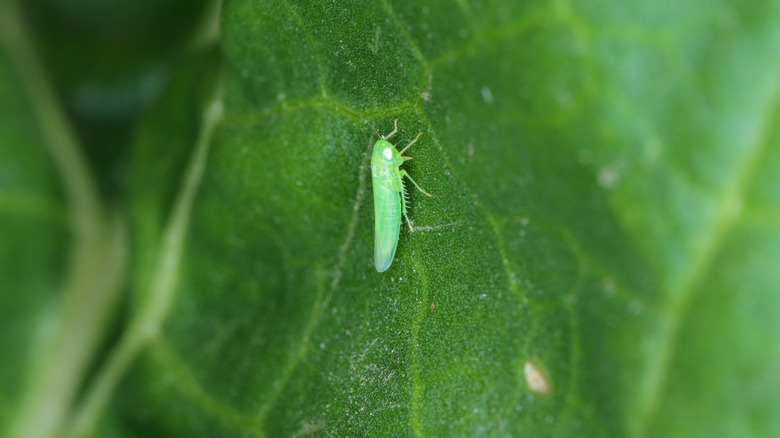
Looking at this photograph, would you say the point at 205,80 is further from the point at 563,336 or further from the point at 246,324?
the point at 563,336

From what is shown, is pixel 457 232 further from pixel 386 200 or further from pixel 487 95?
pixel 487 95

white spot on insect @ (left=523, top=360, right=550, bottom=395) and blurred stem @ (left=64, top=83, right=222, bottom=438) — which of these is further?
blurred stem @ (left=64, top=83, right=222, bottom=438)

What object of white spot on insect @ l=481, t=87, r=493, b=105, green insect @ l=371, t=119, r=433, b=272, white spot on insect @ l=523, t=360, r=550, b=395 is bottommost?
white spot on insect @ l=523, t=360, r=550, b=395

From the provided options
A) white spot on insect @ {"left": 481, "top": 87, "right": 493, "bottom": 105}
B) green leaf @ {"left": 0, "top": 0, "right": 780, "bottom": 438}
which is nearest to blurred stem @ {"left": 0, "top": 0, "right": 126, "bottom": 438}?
green leaf @ {"left": 0, "top": 0, "right": 780, "bottom": 438}

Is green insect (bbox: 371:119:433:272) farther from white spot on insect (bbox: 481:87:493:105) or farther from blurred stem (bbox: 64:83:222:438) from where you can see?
blurred stem (bbox: 64:83:222:438)

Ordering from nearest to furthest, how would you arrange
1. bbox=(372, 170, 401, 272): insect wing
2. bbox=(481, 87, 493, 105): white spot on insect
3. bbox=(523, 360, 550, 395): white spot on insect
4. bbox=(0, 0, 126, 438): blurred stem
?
bbox=(372, 170, 401, 272): insect wing, bbox=(523, 360, 550, 395): white spot on insect, bbox=(481, 87, 493, 105): white spot on insect, bbox=(0, 0, 126, 438): blurred stem

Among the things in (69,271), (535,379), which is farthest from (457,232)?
(69,271)

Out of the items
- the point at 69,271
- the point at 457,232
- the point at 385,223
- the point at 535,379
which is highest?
the point at 385,223

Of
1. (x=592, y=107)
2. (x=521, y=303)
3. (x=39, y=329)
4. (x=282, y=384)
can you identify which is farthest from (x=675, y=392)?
(x=39, y=329)
